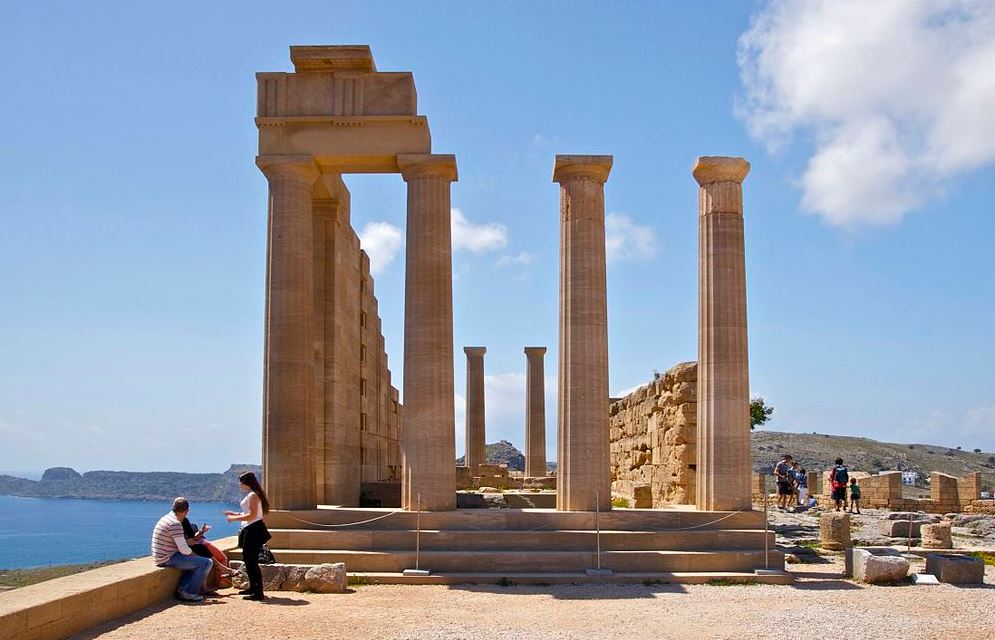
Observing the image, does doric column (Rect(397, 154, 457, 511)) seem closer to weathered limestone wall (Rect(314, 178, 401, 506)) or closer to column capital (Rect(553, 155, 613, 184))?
column capital (Rect(553, 155, 613, 184))

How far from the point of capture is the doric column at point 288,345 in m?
18.2

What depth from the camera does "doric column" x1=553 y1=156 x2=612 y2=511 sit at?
59.7 ft

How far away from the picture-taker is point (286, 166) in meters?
18.9

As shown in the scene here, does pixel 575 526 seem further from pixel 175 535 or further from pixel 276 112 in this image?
pixel 276 112

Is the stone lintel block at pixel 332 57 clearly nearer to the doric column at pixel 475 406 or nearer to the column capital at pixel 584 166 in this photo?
the column capital at pixel 584 166

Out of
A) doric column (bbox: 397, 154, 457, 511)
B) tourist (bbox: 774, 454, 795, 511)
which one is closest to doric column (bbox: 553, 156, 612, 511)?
doric column (bbox: 397, 154, 457, 511)

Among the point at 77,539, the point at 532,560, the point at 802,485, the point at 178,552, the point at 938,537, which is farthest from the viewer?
the point at 77,539

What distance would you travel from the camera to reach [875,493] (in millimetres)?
31297

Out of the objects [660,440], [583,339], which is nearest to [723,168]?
[583,339]

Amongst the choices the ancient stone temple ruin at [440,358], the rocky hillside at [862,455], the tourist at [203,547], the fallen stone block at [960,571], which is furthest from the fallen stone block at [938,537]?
the rocky hillside at [862,455]

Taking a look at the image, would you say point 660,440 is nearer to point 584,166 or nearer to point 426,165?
point 584,166

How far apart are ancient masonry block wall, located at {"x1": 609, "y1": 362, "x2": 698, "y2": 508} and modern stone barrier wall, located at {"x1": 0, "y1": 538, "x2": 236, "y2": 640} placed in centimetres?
1356

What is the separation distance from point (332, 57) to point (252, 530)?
1025cm

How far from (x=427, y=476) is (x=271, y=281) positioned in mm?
5108
